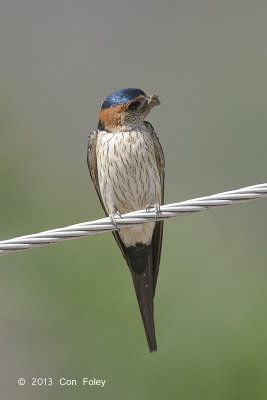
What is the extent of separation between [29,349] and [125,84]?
3.60 metres

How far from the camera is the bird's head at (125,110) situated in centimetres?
522

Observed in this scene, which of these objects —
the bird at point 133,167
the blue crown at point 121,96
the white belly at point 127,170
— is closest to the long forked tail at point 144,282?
the bird at point 133,167

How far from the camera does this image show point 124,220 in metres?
3.83

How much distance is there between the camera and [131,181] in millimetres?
5125

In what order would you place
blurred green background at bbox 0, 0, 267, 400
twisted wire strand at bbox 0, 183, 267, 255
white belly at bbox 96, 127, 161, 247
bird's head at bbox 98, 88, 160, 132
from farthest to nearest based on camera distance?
blurred green background at bbox 0, 0, 267, 400
bird's head at bbox 98, 88, 160, 132
white belly at bbox 96, 127, 161, 247
twisted wire strand at bbox 0, 183, 267, 255

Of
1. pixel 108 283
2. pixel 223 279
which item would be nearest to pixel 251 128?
pixel 223 279

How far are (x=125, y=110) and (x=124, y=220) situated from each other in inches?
58.7

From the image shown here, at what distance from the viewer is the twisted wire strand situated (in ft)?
11.9

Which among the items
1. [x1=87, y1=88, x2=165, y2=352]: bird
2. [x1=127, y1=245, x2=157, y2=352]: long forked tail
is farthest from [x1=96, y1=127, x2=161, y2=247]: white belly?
[x1=127, y1=245, x2=157, y2=352]: long forked tail

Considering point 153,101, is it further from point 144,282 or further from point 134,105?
point 144,282

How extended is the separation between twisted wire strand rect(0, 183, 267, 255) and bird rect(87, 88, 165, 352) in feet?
3.85

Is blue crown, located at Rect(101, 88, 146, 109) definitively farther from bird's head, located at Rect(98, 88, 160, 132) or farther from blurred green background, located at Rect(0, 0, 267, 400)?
blurred green background, located at Rect(0, 0, 267, 400)

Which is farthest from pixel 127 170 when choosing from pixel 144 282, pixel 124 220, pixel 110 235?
pixel 110 235

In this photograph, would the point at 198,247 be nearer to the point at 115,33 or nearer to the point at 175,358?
the point at 175,358
